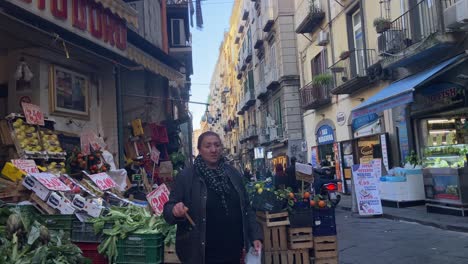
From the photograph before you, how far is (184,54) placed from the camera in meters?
20.8

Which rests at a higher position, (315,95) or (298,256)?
(315,95)

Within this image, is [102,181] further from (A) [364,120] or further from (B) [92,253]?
(A) [364,120]

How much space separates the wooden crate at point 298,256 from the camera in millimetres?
5422

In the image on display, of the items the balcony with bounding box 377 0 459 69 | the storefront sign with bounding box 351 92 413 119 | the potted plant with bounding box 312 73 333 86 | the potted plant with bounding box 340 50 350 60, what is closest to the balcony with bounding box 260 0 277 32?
the potted plant with bounding box 312 73 333 86

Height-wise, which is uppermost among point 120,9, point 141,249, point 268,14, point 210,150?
point 268,14

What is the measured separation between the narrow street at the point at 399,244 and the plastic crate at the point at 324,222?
4.97 ft

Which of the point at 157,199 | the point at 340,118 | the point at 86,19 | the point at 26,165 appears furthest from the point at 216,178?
the point at 340,118

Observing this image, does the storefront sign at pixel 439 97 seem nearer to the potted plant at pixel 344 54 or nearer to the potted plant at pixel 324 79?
the potted plant at pixel 344 54

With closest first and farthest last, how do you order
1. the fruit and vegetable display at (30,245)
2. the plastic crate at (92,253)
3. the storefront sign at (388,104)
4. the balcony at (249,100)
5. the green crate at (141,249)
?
the fruit and vegetable display at (30,245)
the green crate at (141,249)
the plastic crate at (92,253)
the storefront sign at (388,104)
the balcony at (249,100)

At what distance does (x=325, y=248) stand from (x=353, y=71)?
44.7 ft

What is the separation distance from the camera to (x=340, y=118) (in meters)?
20.3

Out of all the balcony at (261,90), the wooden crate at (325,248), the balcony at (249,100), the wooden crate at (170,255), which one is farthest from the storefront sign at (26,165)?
the balcony at (249,100)

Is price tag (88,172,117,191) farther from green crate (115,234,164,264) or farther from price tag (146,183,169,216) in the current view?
green crate (115,234,164,264)

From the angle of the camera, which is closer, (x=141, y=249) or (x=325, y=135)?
(x=141, y=249)
